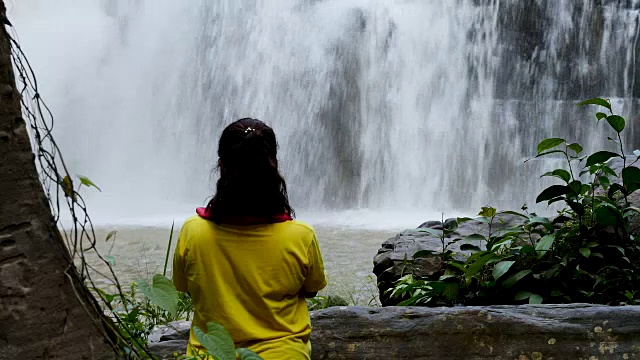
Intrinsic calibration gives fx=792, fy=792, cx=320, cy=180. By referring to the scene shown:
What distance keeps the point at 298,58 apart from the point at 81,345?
12816 millimetres

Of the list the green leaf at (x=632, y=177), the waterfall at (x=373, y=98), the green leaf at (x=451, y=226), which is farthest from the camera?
the waterfall at (x=373, y=98)

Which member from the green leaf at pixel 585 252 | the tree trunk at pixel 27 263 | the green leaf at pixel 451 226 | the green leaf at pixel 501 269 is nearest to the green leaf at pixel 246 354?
the tree trunk at pixel 27 263

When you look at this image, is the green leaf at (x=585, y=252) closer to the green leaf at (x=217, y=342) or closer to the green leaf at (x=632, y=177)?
the green leaf at (x=632, y=177)

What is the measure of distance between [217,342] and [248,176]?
0.70 metres

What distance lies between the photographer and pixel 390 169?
43.5 feet

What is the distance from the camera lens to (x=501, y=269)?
3744mm

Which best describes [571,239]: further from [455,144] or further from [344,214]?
[455,144]

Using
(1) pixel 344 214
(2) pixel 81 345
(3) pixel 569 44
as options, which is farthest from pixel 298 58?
(2) pixel 81 345

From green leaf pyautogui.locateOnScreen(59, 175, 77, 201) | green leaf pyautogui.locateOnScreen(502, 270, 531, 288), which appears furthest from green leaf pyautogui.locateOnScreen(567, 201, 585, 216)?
green leaf pyautogui.locateOnScreen(59, 175, 77, 201)

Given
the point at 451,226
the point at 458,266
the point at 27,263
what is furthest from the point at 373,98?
the point at 27,263

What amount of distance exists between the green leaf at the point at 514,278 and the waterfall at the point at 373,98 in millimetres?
8614

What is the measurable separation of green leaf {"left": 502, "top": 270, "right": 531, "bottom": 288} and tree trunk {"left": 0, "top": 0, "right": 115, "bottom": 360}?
260 cm

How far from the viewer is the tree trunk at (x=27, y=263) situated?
1495 mm

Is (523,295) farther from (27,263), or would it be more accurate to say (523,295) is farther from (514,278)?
(27,263)
